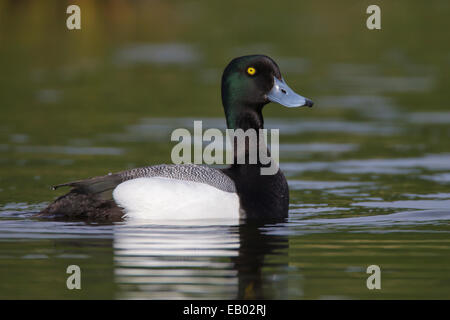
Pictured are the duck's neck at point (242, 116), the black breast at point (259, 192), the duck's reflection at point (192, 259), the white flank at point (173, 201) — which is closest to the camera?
the duck's reflection at point (192, 259)

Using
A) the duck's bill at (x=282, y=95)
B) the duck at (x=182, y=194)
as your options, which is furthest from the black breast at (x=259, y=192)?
the duck's bill at (x=282, y=95)

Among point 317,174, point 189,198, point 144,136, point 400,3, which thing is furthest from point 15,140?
point 400,3

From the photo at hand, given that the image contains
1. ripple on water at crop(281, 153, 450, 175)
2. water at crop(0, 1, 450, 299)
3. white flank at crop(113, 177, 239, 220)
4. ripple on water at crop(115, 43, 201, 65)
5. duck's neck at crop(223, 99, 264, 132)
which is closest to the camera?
water at crop(0, 1, 450, 299)

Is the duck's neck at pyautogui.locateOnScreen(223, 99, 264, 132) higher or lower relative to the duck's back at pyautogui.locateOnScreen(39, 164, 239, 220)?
higher

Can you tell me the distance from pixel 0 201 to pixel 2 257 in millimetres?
3167

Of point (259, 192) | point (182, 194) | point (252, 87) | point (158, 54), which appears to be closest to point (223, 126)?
point (252, 87)

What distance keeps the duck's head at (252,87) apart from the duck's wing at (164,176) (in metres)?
0.97

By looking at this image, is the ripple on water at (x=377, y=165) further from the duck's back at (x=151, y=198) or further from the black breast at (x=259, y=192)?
the duck's back at (x=151, y=198)

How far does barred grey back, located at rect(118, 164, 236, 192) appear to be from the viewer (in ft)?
40.9

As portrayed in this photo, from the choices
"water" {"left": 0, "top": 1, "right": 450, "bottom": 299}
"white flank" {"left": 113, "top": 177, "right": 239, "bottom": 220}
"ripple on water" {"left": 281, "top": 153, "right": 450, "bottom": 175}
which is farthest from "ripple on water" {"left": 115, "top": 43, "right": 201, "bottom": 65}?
"white flank" {"left": 113, "top": 177, "right": 239, "bottom": 220}

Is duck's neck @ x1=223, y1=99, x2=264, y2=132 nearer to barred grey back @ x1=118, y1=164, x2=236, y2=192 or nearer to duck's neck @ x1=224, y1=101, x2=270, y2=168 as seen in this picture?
duck's neck @ x1=224, y1=101, x2=270, y2=168

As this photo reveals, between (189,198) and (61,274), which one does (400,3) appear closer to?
(189,198)

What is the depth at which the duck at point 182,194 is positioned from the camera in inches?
483

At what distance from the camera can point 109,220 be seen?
12.4 meters
